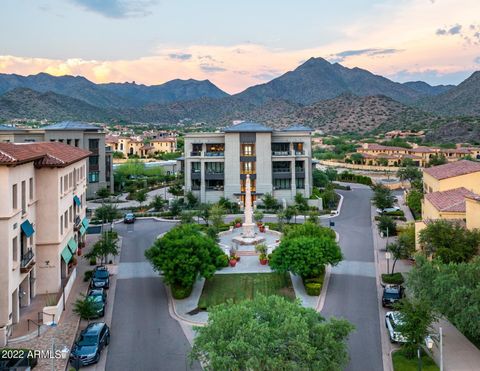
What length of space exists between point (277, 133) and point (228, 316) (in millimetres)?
53914

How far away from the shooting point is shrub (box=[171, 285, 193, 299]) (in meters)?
30.4

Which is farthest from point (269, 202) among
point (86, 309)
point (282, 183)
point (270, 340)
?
point (270, 340)

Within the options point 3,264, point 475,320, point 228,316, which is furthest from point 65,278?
point 475,320

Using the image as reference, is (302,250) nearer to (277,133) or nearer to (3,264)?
(3,264)

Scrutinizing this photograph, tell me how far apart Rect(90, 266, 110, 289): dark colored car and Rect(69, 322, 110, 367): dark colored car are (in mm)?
8079

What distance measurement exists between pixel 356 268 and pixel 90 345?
72.4 ft

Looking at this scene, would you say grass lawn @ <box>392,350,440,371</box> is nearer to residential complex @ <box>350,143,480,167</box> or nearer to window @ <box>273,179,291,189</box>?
window @ <box>273,179,291,189</box>

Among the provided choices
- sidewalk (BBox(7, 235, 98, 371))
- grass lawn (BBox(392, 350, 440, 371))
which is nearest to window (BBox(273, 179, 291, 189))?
sidewalk (BBox(7, 235, 98, 371))

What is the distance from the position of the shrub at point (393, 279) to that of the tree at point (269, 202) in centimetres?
2863

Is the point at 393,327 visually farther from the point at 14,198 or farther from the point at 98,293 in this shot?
the point at 14,198

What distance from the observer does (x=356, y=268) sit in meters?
36.8

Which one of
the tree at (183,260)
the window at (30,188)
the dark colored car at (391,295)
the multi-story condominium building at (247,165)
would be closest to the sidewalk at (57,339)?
the tree at (183,260)

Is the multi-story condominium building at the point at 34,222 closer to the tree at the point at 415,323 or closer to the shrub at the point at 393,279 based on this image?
the tree at the point at 415,323

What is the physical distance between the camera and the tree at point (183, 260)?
2981 cm
